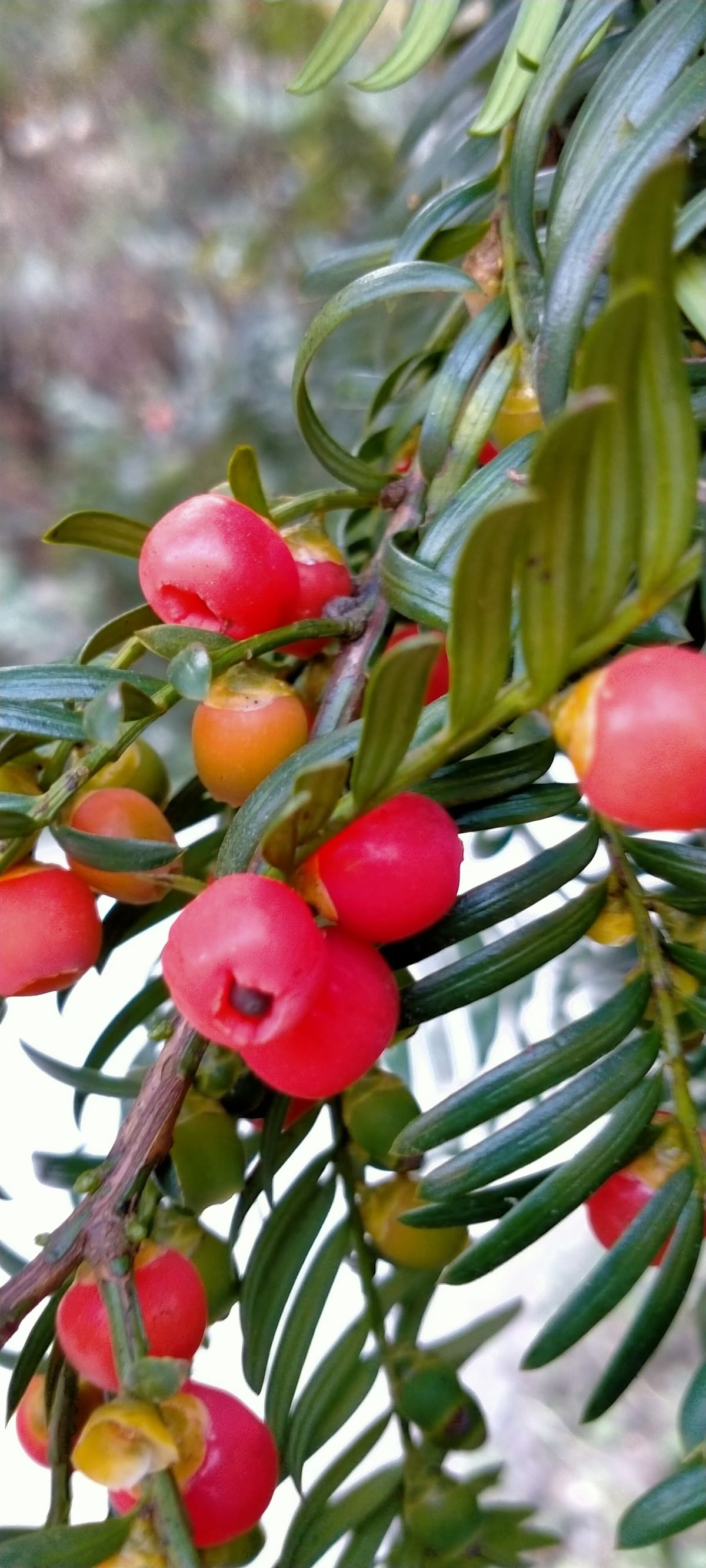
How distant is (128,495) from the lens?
1.38 metres

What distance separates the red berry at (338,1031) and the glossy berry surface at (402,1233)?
136 mm

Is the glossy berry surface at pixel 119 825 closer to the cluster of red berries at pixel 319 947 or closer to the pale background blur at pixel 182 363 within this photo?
the cluster of red berries at pixel 319 947

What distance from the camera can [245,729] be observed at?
0.32 metres

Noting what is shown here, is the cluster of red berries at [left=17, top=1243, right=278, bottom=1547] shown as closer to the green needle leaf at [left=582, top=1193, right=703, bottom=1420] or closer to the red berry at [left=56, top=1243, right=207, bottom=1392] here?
the red berry at [left=56, top=1243, right=207, bottom=1392]

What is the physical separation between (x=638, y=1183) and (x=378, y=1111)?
0.09 meters

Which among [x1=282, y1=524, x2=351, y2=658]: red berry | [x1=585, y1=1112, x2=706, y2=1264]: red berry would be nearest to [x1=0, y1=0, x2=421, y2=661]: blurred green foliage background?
[x1=282, y1=524, x2=351, y2=658]: red berry

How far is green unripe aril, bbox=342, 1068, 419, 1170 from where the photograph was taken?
0.38 m

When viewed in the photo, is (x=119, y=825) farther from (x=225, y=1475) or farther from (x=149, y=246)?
(x=149, y=246)

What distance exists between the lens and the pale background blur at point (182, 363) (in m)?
1.11

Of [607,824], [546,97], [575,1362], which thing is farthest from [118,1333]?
[575,1362]

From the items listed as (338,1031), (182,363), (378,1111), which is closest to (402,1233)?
(378,1111)

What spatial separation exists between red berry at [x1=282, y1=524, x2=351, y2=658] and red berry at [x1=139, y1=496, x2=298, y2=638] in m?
0.03

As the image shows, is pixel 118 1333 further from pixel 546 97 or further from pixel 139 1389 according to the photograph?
pixel 546 97

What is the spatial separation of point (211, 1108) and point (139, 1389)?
0.11 m
